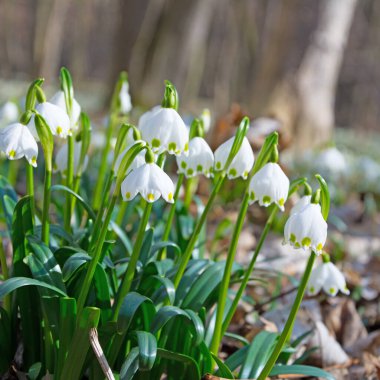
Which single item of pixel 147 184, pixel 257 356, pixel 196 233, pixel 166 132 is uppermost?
pixel 166 132

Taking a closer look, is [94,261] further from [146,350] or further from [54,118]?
[54,118]

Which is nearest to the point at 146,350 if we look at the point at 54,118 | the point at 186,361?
the point at 186,361

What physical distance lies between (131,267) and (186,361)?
25 centimetres

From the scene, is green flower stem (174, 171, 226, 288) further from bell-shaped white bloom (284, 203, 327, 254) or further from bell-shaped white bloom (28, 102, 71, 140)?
bell-shaped white bloom (28, 102, 71, 140)

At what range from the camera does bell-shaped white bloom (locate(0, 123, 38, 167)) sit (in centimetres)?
145

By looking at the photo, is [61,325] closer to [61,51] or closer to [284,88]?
[284,88]

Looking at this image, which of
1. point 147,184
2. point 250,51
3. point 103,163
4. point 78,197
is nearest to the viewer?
point 147,184

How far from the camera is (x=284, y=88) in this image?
6.41m

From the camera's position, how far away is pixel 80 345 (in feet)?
4.81

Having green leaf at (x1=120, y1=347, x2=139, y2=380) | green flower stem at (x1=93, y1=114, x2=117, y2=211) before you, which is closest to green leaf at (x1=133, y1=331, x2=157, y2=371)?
green leaf at (x1=120, y1=347, x2=139, y2=380)

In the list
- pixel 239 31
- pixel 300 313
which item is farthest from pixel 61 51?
pixel 300 313

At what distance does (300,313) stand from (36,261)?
52.2 inches

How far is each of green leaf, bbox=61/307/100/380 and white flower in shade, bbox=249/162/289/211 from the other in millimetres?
437

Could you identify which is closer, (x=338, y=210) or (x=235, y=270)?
(x=235, y=270)
